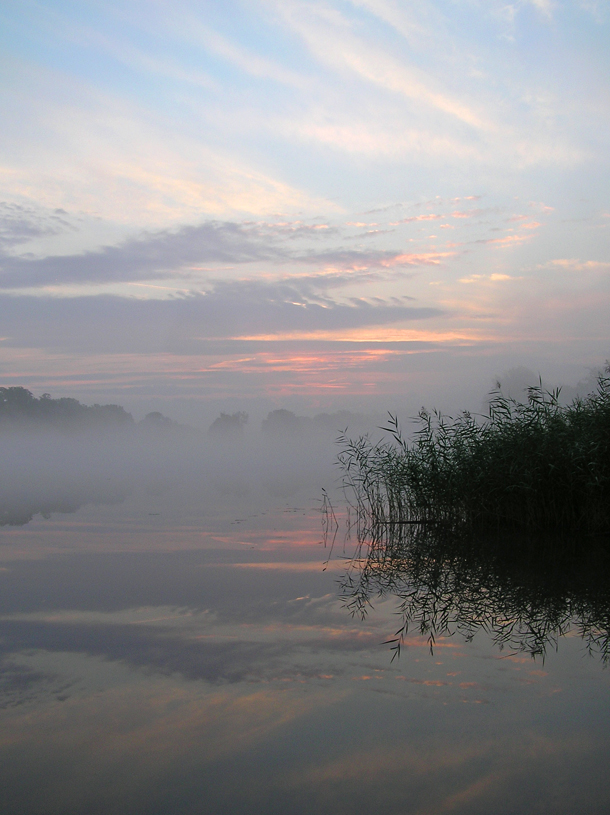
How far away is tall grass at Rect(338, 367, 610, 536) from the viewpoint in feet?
25.3

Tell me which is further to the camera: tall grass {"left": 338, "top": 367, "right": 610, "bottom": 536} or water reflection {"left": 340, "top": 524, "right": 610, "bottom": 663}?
tall grass {"left": 338, "top": 367, "right": 610, "bottom": 536}

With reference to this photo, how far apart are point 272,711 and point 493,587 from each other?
2966 millimetres

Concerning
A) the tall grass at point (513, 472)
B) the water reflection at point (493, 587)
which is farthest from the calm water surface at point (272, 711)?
the tall grass at point (513, 472)

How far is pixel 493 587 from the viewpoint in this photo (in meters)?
5.46

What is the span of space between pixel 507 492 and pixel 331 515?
3.32 meters

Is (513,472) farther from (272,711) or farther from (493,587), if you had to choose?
(272,711)

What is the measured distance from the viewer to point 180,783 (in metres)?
2.41

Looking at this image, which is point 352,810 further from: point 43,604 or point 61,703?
point 43,604

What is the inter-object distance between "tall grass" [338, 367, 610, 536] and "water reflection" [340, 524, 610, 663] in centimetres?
47

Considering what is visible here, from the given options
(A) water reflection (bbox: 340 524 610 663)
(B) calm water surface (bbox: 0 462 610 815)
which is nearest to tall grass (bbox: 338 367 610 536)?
(A) water reflection (bbox: 340 524 610 663)

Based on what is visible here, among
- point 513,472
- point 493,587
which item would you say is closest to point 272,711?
point 493,587

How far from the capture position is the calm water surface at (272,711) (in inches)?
92.7

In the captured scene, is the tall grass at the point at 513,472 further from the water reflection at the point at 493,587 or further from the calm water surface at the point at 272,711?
the calm water surface at the point at 272,711

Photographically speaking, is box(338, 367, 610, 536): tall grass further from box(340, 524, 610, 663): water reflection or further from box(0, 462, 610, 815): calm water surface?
box(0, 462, 610, 815): calm water surface
